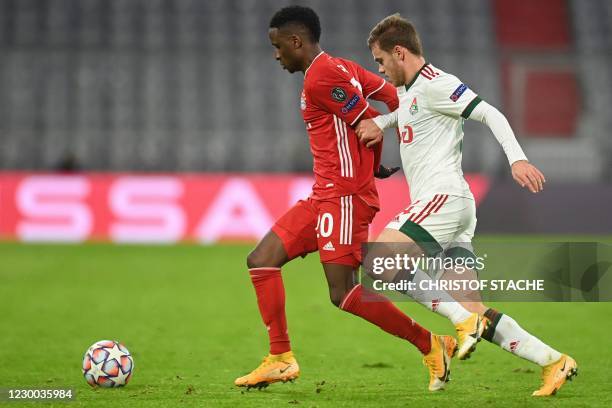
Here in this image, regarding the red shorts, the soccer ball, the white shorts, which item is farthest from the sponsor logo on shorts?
the soccer ball

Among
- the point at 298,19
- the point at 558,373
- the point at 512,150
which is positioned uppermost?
the point at 298,19

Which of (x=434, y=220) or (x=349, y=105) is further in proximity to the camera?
(x=349, y=105)

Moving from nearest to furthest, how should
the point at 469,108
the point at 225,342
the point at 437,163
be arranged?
1. the point at 469,108
2. the point at 437,163
3. the point at 225,342

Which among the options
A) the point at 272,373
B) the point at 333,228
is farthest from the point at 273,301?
the point at 333,228

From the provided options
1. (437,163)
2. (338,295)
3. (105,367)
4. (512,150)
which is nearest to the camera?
(512,150)

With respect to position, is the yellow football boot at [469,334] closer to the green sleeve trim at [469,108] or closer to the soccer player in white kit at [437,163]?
the soccer player in white kit at [437,163]

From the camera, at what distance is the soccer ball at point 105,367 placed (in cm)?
555

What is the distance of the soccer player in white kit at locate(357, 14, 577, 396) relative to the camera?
5.21 meters

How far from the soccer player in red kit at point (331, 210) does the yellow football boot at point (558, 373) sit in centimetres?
54

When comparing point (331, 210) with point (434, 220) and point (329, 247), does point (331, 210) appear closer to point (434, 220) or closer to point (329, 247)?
point (329, 247)

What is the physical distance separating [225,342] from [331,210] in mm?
2557

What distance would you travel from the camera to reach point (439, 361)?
5.54m

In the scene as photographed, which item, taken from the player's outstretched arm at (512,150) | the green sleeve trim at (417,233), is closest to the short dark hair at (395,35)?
the player's outstretched arm at (512,150)

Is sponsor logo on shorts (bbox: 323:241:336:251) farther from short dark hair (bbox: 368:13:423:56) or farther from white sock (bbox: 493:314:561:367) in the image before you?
short dark hair (bbox: 368:13:423:56)
